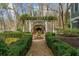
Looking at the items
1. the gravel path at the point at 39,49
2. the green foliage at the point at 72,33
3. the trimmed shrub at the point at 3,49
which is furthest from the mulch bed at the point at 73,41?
the trimmed shrub at the point at 3,49

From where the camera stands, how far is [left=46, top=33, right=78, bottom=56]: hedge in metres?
3.99

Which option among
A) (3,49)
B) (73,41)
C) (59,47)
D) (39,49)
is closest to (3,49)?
(3,49)

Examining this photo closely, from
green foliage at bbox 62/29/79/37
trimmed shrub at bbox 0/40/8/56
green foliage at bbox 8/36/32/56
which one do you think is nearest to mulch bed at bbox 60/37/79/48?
green foliage at bbox 62/29/79/37

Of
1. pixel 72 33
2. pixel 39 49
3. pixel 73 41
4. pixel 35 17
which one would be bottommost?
pixel 39 49

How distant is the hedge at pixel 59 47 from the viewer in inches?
157

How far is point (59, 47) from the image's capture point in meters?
4.03

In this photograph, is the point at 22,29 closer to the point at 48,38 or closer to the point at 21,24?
the point at 21,24

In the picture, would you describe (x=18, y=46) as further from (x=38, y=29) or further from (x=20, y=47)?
(x=38, y=29)

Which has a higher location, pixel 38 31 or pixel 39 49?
pixel 38 31

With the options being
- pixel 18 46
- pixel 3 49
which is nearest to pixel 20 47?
pixel 18 46

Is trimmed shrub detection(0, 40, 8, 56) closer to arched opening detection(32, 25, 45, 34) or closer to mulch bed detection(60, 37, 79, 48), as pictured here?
arched opening detection(32, 25, 45, 34)

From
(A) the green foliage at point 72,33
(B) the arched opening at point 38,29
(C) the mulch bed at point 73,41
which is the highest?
(B) the arched opening at point 38,29

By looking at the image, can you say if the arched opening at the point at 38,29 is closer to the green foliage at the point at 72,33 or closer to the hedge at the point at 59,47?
the hedge at the point at 59,47

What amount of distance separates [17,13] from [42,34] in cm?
45
